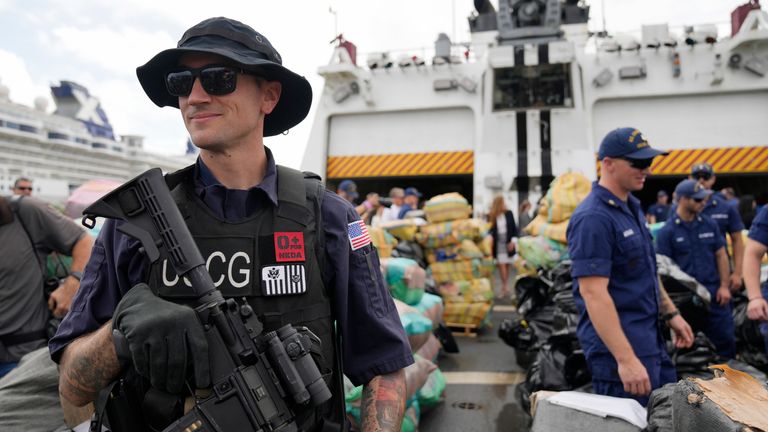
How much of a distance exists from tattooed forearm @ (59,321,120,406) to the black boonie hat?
0.64 m

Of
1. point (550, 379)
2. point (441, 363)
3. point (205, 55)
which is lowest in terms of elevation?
point (441, 363)

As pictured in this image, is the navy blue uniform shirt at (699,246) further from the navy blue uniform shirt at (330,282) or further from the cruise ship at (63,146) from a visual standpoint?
the cruise ship at (63,146)

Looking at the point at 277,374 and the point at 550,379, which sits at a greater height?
the point at 277,374

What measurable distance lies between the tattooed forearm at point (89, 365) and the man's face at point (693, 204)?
12.6 ft

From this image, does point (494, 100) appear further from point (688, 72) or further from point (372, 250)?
point (372, 250)

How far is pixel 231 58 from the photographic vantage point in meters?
1.13

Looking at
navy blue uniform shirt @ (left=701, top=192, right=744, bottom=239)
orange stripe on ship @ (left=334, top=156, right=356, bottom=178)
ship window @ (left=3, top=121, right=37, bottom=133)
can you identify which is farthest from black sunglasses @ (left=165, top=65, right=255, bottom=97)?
ship window @ (left=3, top=121, right=37, bottom=133)

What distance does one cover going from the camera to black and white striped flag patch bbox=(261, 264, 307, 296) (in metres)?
1.13

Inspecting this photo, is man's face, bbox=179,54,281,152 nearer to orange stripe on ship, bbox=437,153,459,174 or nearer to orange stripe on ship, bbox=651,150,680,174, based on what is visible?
orange stripe on ship, bbox=437,153,459,174

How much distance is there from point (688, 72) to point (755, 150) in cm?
173

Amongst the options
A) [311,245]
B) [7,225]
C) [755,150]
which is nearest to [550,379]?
[311,245]

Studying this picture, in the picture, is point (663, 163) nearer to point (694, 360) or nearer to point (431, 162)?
point (431, 162)

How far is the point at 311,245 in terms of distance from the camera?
1.20 meters

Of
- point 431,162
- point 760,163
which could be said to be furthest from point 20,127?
point 760,163
